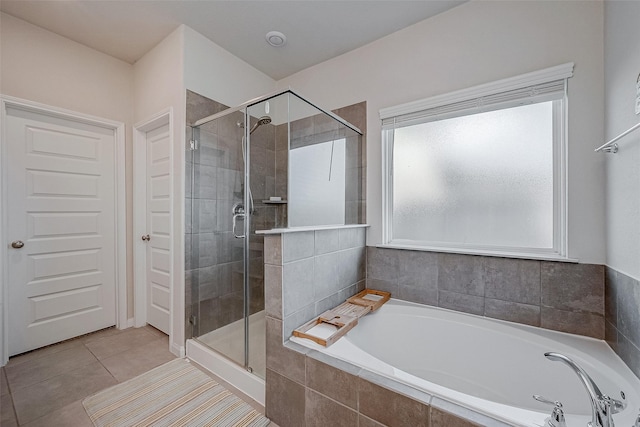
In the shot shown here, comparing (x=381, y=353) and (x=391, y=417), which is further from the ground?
(x=391, y=417)

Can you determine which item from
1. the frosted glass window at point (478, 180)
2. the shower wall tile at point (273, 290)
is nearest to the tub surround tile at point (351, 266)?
the frosted glass window at point (478, 180)

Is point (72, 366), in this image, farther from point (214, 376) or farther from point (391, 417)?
point (391, 417)

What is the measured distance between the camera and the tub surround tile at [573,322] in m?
1.51

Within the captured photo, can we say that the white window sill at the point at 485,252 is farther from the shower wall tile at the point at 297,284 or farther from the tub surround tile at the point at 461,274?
the shower wall tile at the point at 297,284

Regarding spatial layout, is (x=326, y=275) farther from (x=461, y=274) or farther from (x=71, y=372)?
(x=71, y=372)

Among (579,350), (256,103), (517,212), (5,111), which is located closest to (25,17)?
(5,111)

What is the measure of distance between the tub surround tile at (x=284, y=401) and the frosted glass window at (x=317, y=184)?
87 cm

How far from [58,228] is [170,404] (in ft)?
5.96

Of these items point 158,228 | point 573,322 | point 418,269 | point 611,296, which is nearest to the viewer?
point 611,296

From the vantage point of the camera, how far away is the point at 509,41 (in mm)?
1754

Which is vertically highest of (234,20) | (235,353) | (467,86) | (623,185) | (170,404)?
(234,20)

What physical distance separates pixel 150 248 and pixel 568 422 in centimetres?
312

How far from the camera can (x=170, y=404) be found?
1579 millimetres

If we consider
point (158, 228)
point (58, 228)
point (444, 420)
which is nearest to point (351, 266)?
point (444, 420)
